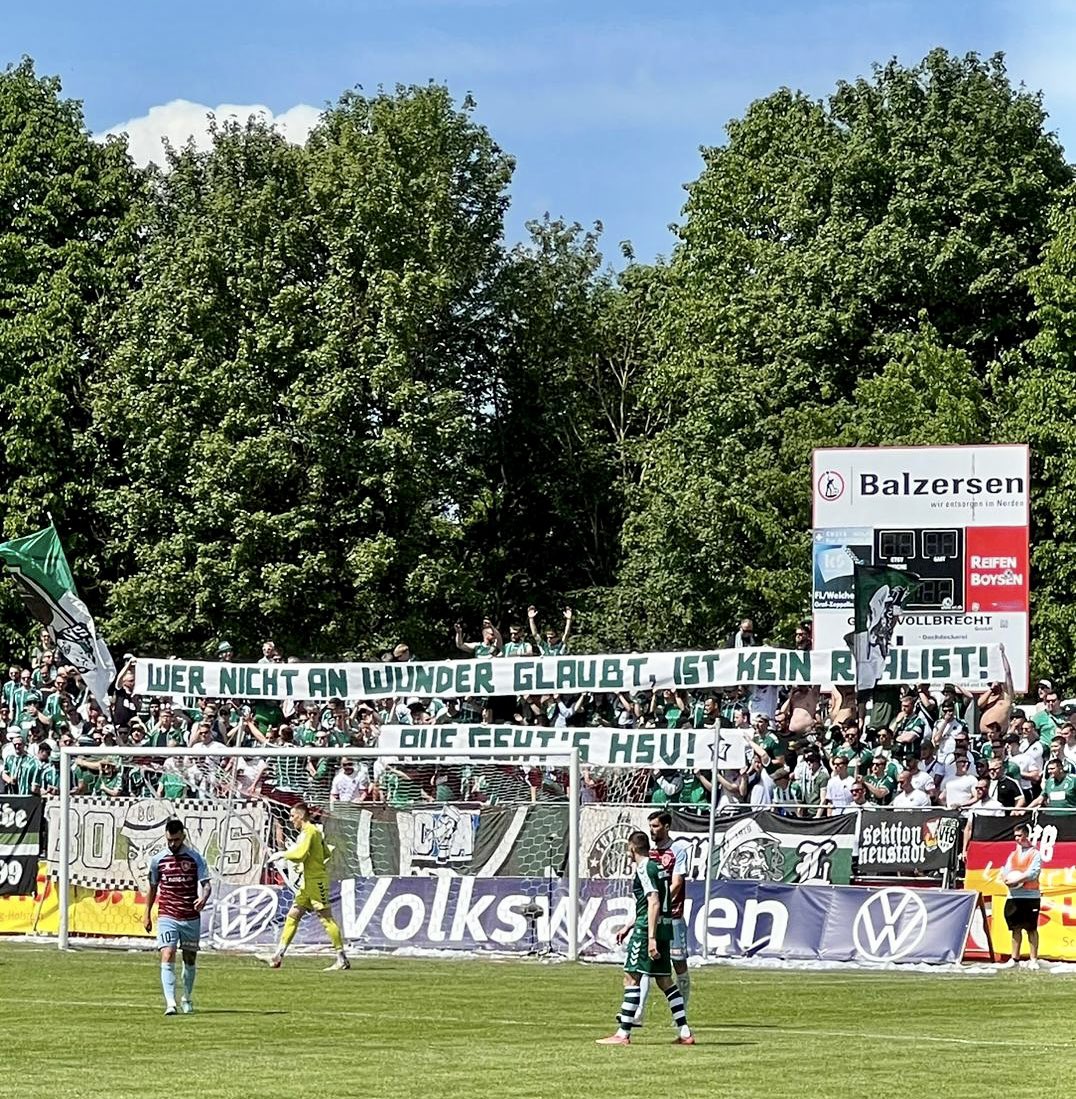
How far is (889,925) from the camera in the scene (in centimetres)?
2578

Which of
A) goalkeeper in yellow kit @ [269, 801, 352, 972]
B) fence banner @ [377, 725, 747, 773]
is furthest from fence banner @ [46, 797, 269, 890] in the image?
goalkeeper in yellow kit @ [269, 801, 352, 972]

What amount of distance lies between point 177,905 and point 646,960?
5391mm

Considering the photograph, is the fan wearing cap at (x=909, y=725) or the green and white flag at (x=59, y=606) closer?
the fan wearing cap at (x=909, y=725)

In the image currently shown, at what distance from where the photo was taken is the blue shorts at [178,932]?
2048cm

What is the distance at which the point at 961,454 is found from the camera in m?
33.3

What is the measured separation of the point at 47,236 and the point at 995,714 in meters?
31.9

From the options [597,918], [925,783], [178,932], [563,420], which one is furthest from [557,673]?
[563,420]

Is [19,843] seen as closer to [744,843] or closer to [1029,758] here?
[744,843]

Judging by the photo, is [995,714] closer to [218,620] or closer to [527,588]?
[218,620]

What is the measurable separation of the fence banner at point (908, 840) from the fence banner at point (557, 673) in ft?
14.2

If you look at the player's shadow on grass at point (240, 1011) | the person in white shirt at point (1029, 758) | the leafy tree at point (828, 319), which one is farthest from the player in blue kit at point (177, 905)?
the leafy tree at point (828, 319)

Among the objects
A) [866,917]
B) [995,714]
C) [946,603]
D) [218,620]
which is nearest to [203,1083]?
[866,917]

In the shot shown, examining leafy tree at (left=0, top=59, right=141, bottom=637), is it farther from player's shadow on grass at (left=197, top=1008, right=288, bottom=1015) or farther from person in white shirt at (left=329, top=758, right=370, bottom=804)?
player's shadow on grass at (left=197, top=1008, right=288, bottom=1015)

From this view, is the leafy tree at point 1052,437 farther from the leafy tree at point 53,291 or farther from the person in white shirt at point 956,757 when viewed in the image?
the leafy tree at point 53,291
